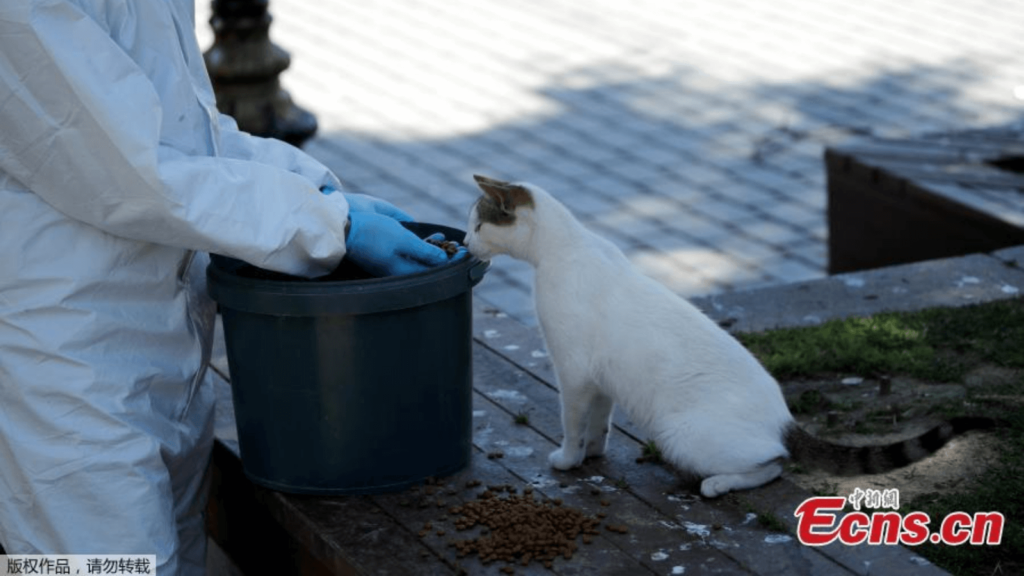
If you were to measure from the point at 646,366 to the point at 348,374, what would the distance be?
739 millimetres

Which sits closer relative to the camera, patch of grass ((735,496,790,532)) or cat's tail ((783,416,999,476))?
patch of grass ((735,496,790,532))

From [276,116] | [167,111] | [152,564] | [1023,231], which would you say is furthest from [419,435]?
[1023,231]

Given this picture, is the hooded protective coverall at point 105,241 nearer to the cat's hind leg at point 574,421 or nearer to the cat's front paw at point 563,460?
the cat's hind leg at point 574,421

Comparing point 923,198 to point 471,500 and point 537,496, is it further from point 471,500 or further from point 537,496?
point 471,500

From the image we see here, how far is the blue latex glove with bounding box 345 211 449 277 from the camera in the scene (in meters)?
3.43

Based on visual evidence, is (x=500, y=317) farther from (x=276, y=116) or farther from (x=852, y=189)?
(x=852, y=189)

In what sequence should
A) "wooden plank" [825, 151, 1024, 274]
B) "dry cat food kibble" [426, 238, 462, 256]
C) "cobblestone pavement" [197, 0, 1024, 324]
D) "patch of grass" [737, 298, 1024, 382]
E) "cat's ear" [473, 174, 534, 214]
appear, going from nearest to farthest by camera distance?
"cat's ear" [473, 174, 534, 214], "dry cat food kibble" [426, 238, 462, 256], "patch of grass" [737, 298, 1024, 382], "wooden plank" [825, 151, 1024, 274], "cobblestone pavement" [197, 0, 1024, 324]

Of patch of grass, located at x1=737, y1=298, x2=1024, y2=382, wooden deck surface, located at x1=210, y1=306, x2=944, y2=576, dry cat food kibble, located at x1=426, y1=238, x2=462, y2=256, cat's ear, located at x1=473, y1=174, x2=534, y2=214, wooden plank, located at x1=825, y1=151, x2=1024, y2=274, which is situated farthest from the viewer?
wooden plank, located at x1=825, y1=151, x2=1024, y2=274

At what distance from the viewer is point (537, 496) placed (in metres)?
3.49

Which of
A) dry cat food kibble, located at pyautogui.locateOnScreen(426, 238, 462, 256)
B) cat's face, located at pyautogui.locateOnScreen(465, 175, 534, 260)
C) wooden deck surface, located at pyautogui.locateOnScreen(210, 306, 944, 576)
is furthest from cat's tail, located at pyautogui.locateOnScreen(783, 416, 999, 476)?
dry cat food kibble, located at pyautogui.locateOnScreen(426, 238, 462, 256)

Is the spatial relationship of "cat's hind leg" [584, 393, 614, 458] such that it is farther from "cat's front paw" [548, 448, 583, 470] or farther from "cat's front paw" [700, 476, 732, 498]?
"cat's front paw" [700, 476, 732, 498]

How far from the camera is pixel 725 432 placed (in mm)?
3357

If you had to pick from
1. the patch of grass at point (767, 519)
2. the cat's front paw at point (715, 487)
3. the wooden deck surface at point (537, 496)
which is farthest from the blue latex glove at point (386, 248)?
the patch of grass at point (767, 519)

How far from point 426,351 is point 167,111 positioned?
856 mm
